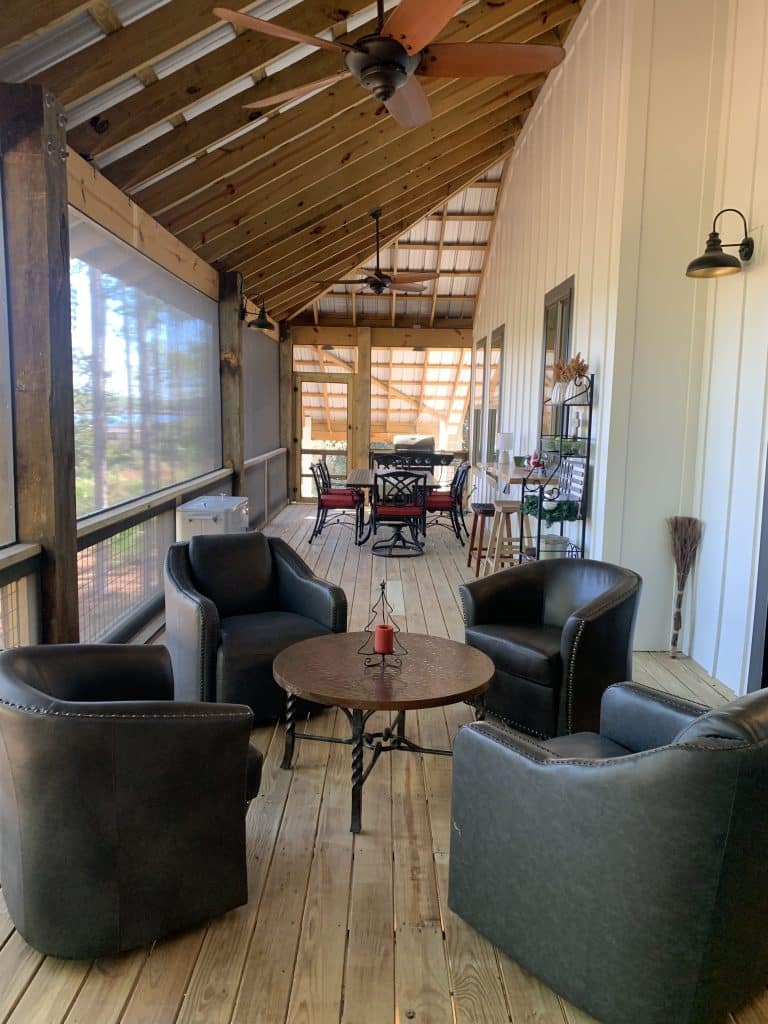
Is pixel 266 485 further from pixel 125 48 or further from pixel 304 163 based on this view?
pixel 125 48

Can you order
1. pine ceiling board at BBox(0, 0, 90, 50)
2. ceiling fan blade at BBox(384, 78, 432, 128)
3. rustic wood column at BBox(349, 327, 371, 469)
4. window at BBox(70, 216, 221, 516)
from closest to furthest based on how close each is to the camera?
pine ceiling board at BBox(0, 0, 90, 50)
ceiling fan blade at BBox(384, 78, 432, 128)
window at BBox(70, 216, 221, 516)
rustic wood column at BBox(349, 327, 371, 469)

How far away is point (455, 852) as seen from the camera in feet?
6.28

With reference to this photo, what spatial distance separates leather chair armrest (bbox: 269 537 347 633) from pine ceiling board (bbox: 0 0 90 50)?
2.36 metres

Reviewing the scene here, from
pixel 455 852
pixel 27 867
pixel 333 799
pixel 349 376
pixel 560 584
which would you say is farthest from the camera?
pixel 349 376

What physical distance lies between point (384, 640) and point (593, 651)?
1.01 m

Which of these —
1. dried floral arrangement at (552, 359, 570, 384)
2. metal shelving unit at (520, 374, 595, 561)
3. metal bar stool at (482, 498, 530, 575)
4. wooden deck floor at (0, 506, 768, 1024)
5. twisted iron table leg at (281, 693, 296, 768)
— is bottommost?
wooden deck floor at (0, 506, 768, 1024)

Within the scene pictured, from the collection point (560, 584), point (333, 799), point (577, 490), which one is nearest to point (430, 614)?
point (577, 490)

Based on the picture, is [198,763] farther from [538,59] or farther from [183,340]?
[183,340]

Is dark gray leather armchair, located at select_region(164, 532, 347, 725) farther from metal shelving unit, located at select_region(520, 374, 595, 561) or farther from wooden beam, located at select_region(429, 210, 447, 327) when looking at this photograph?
wooden beam, located at select_region(429, 210, 447, 327)

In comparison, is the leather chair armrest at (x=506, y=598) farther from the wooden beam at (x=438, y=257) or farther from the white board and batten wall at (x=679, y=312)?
the wooden beam at (x=438, y=257)

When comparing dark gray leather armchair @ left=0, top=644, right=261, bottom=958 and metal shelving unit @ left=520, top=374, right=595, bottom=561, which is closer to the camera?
dark gray leather armchair @ left=0, top=644, right=261, bottom=958

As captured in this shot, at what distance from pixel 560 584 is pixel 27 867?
2503 mm

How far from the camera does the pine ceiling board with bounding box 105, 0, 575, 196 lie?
399cm

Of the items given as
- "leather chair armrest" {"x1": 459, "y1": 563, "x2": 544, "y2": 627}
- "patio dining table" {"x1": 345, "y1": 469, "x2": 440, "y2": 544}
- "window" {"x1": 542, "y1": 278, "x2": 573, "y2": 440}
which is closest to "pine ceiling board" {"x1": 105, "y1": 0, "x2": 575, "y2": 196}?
"window" {"x1": 542, "y1": 278, "x2": 573, "y2": 440}
